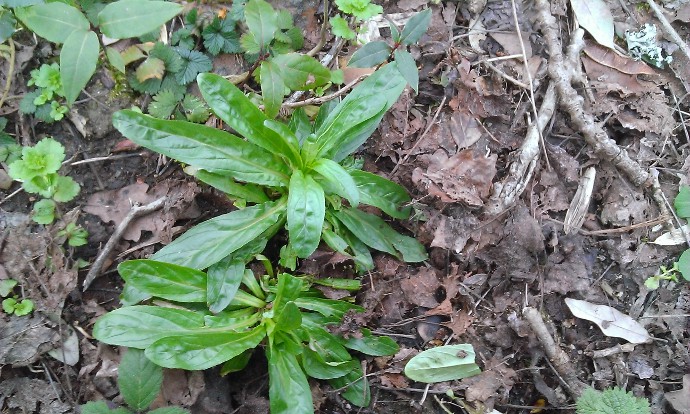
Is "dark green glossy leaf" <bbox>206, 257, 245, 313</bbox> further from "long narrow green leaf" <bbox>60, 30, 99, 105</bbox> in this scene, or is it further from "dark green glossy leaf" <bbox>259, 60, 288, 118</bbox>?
"long narrow green leaf" <bbox>60, 30, 99, 105</bbox>

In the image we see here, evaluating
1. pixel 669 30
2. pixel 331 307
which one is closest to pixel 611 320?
pixel 331 307

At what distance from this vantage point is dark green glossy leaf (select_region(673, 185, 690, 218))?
2783 mm

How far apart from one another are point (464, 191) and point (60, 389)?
2078 millimetres

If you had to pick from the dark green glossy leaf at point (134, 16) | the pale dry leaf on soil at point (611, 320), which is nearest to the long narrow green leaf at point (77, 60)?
the dark green glossy leaf at point (134, 16)

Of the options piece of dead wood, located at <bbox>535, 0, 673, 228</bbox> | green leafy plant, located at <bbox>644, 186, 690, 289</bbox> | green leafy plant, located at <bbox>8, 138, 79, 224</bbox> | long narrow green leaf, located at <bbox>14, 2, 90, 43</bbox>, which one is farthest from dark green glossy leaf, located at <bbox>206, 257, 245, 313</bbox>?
green leafy plant, located at <bbox>644, 186, 690, 289</bbox>

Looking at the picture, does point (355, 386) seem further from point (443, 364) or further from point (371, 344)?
point (443, 364)

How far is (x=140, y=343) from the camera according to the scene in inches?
91.8

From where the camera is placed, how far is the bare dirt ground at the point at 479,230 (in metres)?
2.53

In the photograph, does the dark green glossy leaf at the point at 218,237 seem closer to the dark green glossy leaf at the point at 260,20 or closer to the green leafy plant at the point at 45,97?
the dark green glossy leaf at the point at 260,20

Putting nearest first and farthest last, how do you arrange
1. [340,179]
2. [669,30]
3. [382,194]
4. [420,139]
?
[340,179] < [382,194] < [420,139] < [669,30]

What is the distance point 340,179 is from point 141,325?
107 cm

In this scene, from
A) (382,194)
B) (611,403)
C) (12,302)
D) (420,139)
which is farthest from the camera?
(420,139)

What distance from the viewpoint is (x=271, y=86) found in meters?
2.59

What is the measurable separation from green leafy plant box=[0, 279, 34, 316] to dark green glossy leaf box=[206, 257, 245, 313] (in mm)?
853
